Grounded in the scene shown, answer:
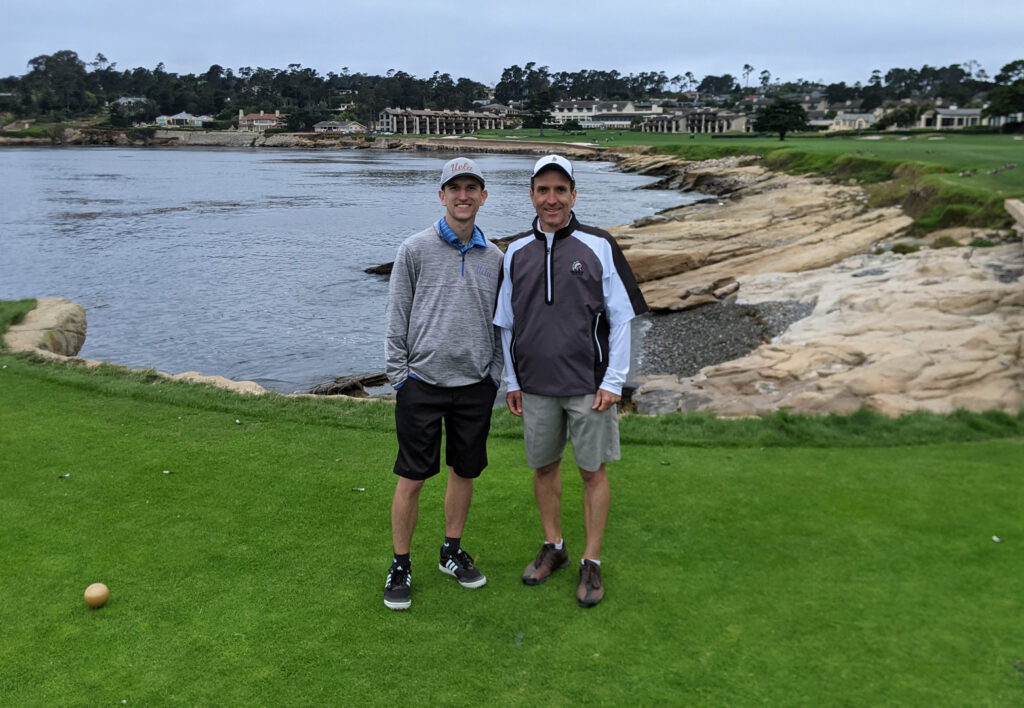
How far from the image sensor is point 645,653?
13.0 feet

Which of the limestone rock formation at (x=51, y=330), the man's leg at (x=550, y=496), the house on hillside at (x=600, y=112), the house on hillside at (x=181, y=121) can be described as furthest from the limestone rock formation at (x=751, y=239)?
the house on hillside at (x=181, y=121)

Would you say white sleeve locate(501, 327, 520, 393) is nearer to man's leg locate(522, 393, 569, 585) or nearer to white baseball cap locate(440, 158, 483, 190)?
man's leg locate(522, 393, 569, 585)

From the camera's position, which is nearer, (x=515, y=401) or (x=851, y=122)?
(x=515, y=401)

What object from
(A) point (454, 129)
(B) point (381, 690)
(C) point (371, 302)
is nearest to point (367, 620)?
(B) point (381, 690)

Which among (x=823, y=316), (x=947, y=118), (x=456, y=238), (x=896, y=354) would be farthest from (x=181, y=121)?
(x=456, y=238)

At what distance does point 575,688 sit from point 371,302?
70.2ft

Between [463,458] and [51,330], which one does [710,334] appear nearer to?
[51,330]

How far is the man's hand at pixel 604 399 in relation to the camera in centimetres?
433

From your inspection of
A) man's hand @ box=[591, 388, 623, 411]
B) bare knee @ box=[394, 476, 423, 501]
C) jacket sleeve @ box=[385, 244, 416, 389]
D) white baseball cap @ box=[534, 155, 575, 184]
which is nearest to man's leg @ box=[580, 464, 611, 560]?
man's hand @ box=[591, 388, 623, 411]

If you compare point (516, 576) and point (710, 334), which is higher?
point (516, 576)

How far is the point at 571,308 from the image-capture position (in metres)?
4.33

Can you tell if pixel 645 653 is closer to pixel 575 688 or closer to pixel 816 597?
pixel 575 688

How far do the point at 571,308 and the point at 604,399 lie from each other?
52 centimetres

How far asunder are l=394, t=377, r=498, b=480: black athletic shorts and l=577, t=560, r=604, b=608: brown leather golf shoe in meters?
0.86
